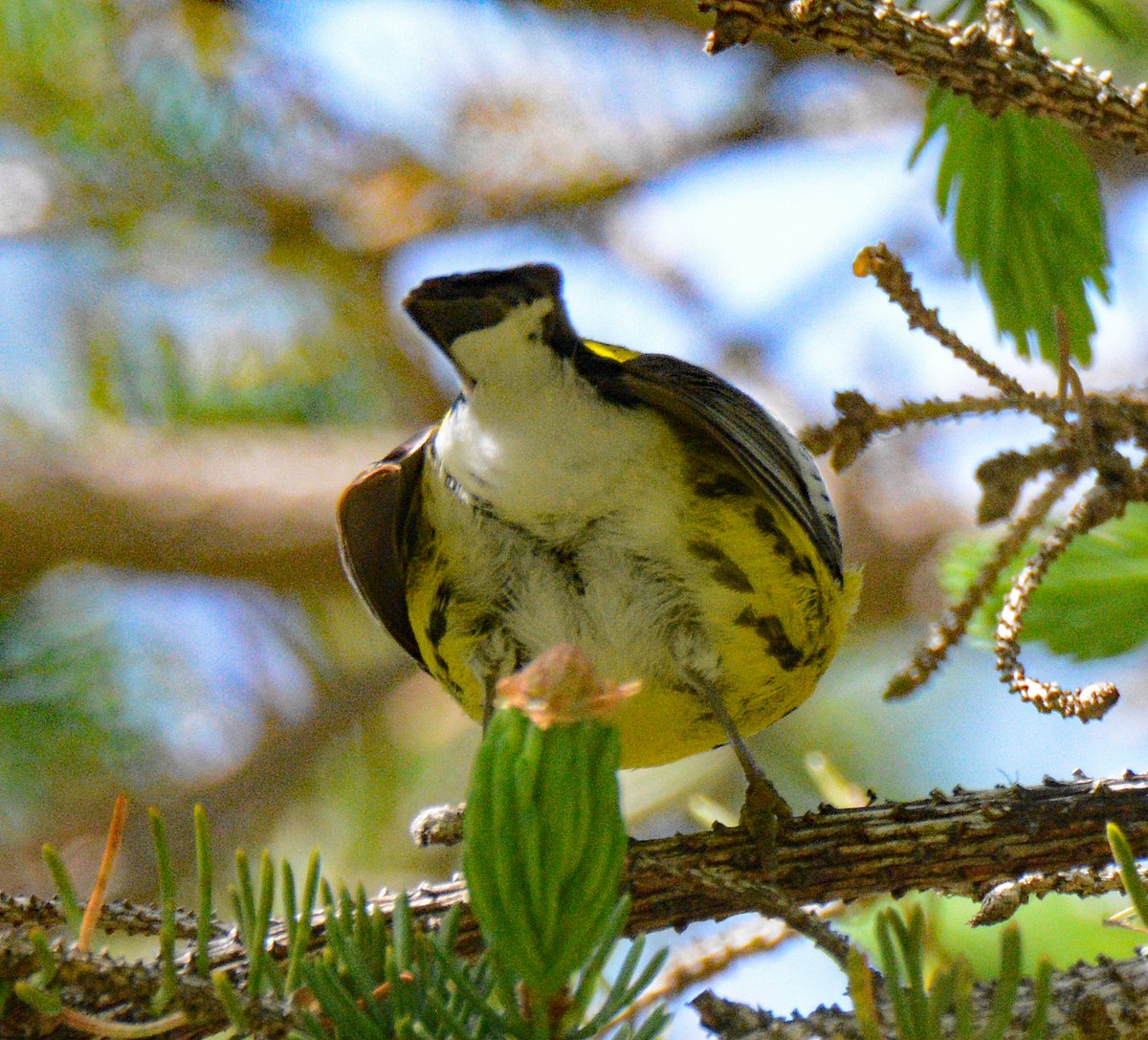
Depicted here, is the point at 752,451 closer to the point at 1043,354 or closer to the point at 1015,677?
the point at 1043,354

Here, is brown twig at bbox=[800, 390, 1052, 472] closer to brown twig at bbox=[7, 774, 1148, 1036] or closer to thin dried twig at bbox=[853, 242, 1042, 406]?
thin dried twig at bbox=[853, 242, 1042, 406]

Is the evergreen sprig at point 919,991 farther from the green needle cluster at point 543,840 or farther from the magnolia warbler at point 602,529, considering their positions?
the magnolia warbler at point 602,529

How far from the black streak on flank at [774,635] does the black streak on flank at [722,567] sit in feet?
0.11

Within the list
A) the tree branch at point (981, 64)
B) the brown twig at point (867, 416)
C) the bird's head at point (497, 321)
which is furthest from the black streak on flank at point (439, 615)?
the tree branch at point (981, 64)

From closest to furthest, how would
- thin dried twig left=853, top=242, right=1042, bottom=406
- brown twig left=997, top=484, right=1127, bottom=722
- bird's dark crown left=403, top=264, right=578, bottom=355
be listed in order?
brown twig left=997, top=484, right=1127, bottom=722, thin dried twig left=853, top=242, right=1042, bottom=406, bird's dark crown left=403, top=264, right=578, bottom=355

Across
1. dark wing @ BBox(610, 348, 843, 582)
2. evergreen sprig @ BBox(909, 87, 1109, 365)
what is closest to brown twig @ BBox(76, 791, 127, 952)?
dark wing @ BBox(610, 348, 843, 582)

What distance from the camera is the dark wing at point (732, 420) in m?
1.43

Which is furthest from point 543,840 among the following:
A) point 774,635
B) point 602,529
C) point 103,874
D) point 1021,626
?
point 774,635

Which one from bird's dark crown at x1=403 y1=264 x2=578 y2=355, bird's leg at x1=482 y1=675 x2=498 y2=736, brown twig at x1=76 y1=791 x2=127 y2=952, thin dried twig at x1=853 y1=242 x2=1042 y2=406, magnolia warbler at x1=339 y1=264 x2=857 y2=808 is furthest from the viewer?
bird's leg at x1=482 y1=675 x2=498 y2=736

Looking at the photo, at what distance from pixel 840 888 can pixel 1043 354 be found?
0.56 metres

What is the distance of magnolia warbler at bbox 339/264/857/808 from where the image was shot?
58.2 inches

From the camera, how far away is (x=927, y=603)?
2928mm

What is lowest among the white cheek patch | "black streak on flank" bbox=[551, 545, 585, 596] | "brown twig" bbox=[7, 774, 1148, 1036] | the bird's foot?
"brown twig" bbox=[7, 774, 1148, 1036]

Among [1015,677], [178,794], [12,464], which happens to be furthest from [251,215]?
[1015,677]
